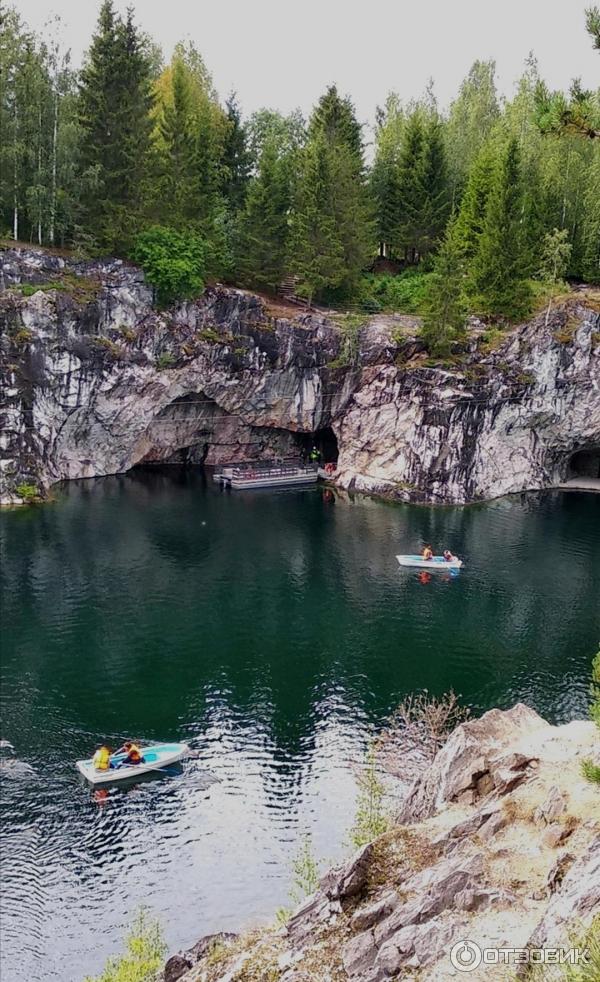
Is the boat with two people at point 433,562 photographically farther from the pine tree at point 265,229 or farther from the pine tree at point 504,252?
the pine tree at point 265,229

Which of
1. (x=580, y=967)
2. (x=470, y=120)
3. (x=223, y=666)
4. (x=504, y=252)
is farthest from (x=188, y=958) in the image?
(x=470, y=120)

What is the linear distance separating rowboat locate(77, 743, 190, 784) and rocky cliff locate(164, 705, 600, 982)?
13.5 meters

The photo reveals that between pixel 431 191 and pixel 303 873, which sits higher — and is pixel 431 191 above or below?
above

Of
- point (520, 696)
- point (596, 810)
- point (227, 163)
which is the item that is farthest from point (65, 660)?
point (227, 163)

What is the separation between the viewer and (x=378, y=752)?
127ft

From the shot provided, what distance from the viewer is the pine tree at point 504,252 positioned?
81.9 meters

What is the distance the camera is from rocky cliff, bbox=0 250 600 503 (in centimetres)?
7638

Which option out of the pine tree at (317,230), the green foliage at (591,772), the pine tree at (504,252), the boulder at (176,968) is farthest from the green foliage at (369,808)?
the pine tree at (317,230)

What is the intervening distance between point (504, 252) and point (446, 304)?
28.1ft

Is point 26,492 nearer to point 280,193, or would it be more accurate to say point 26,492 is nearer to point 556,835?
point 280,193

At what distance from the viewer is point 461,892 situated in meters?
17.4

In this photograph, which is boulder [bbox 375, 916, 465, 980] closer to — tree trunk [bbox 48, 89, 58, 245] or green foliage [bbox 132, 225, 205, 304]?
green foliage [bbox 132, 225, 205, 304]

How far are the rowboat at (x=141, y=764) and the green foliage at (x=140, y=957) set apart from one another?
7.35 meters

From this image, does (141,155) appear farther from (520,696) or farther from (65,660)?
(520,696)
